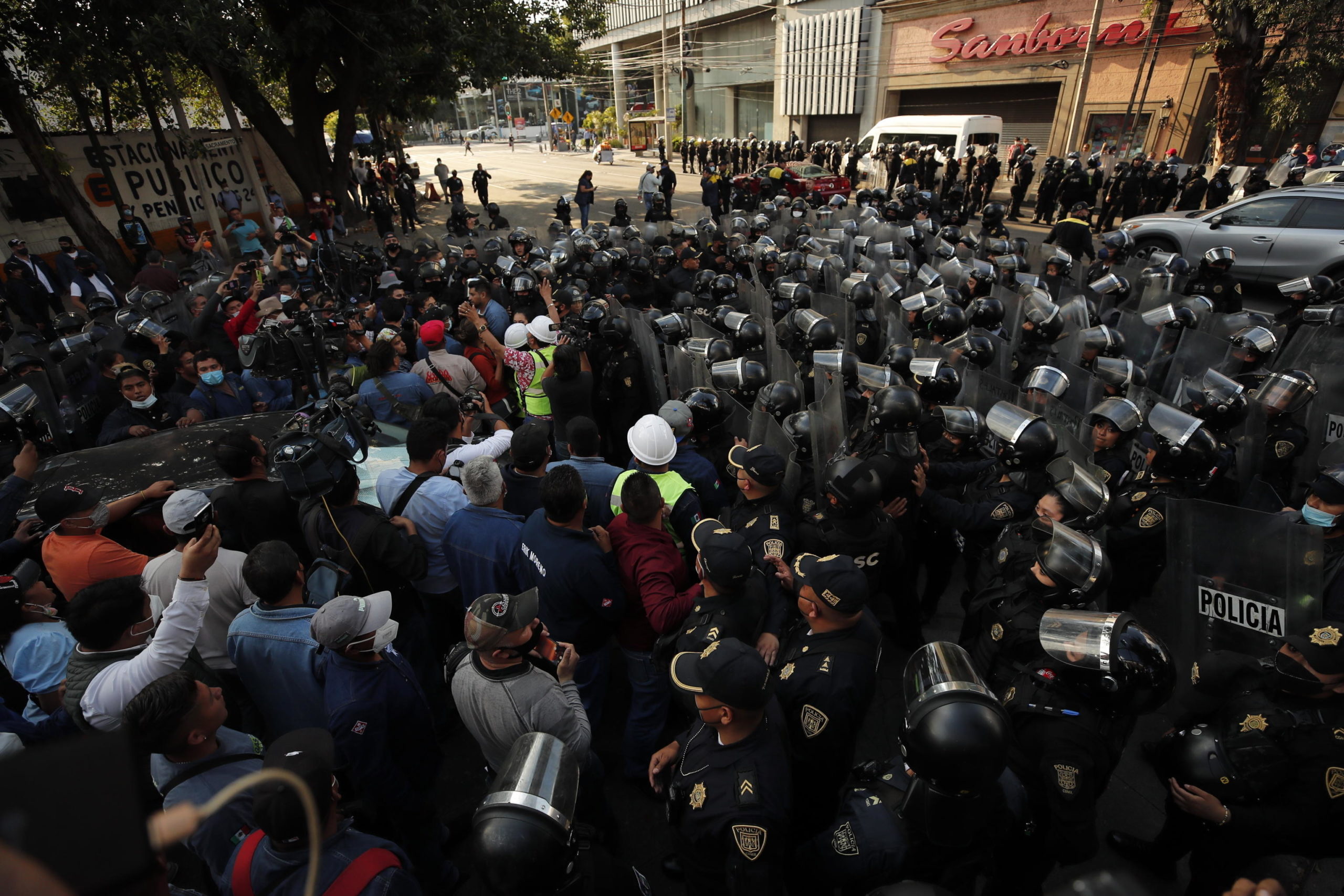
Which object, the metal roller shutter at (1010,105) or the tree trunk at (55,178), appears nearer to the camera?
the tree trunk at (55,178)

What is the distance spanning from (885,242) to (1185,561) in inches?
305

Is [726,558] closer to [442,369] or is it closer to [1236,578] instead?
[1236,578]

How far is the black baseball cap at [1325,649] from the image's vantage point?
215cm

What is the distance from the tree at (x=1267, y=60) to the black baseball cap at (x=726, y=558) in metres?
21.8

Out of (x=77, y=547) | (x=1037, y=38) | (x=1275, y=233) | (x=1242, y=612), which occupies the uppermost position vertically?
(x=1037, y=38)

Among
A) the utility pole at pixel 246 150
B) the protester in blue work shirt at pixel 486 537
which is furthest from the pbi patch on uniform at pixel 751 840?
the utility pole at pixel 246 150

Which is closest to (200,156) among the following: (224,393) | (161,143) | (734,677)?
(161,143)

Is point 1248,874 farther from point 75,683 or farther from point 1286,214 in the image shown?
point 1286,214

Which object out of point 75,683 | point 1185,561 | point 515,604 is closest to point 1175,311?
point 1185,561

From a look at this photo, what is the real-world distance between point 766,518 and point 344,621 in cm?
199

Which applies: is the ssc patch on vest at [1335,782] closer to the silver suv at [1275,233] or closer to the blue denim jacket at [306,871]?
the blue denim jacket at [306,871]

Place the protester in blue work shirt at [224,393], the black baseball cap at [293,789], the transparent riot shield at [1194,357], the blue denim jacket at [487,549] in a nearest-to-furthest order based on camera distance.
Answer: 1. the black baseball cap at [293,789]
2. the blue denim jacket at [487,549]
3. the protester in blue work shirt at [224,393]
4. the transparent riot shield at [1194,357]

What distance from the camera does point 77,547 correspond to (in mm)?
3100

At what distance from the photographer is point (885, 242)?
9945mm
